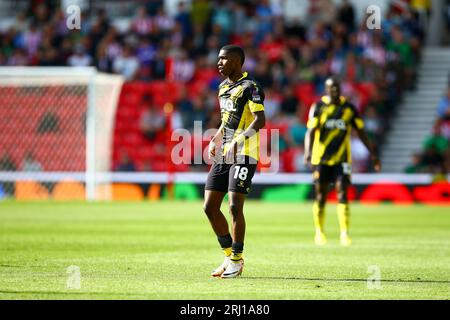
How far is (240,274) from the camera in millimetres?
11406

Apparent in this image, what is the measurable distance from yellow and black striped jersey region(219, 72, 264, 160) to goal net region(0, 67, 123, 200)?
53.5ft

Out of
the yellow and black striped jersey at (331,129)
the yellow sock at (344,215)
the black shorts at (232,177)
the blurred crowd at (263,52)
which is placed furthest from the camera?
the blurred crowd at (263,52)

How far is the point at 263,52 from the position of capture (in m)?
30.5

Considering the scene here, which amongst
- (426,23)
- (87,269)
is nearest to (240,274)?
(87,269)

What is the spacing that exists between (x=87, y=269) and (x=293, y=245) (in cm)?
483

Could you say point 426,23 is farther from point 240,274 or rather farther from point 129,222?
point 240,274

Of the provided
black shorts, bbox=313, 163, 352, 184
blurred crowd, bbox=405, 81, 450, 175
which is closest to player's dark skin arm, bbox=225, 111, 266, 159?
black shorts, bbox=313, 163, 352, 184

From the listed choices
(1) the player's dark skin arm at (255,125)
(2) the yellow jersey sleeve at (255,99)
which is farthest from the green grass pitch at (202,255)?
(2) the yellow jersey sleeve at (255,99)

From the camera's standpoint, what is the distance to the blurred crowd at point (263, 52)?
1155 inches

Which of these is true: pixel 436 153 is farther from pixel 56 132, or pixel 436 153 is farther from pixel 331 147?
pixel 331 147

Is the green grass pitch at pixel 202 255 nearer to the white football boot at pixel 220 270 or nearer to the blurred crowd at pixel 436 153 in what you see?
the white football boot at pixel 220 270

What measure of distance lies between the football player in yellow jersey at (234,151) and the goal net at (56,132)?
Answer: 53.6 feet

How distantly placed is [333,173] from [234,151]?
5.42 metres

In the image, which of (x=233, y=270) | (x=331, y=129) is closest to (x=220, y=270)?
(x=233, y=270)
